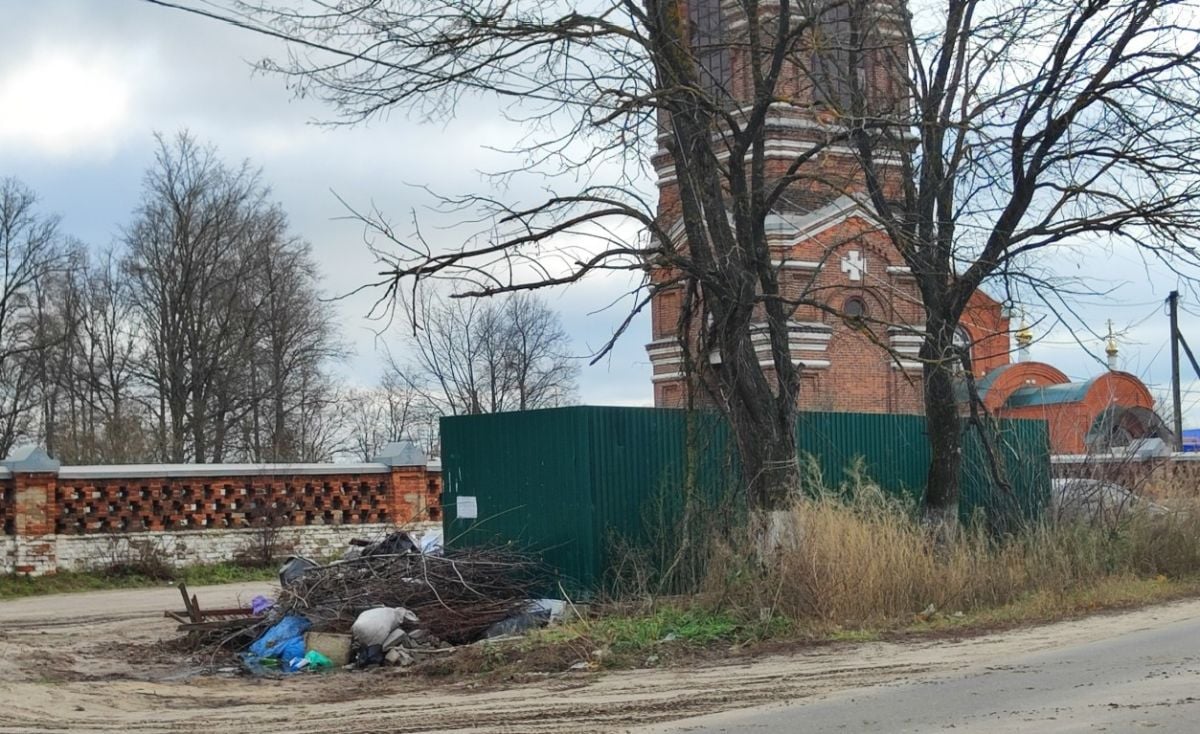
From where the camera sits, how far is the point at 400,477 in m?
26.4

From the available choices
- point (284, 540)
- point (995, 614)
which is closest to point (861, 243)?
point (284, 540)

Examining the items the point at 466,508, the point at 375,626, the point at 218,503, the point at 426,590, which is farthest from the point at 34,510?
the point at 375,626

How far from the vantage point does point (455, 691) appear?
11.2 m

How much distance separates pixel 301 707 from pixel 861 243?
2077 centimetres

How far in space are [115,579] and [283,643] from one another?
10153mm

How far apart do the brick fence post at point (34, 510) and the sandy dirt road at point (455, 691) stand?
7357 millimetres

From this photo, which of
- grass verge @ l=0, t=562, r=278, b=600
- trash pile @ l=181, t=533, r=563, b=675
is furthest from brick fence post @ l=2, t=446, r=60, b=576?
trash pile @ l=181, t=533, r=563, b=675

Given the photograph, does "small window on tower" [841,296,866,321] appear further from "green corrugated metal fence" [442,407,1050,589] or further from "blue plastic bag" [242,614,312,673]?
"blue plastic bag" [242,614,312,673]

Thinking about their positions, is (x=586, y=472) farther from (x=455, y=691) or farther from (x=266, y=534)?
(x=266, y=534)

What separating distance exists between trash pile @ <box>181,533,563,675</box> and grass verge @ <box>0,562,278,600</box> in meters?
7.77

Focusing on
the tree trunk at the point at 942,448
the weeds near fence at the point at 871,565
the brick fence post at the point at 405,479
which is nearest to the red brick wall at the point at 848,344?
the brick fence post at the point at 405,479

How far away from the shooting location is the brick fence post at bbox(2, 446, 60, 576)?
21.9 metres

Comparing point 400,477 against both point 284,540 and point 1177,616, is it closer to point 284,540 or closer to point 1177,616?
point 284,540

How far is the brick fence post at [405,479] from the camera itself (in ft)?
86.3
